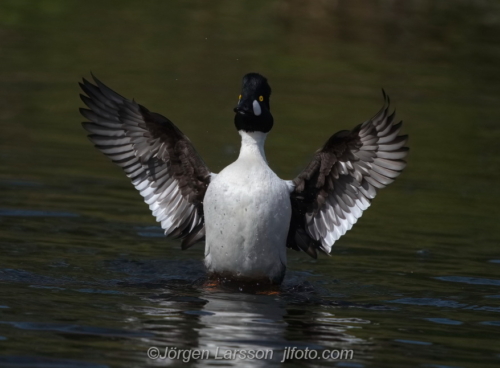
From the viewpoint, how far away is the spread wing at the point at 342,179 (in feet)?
28.1

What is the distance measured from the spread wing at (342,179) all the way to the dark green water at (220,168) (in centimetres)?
43

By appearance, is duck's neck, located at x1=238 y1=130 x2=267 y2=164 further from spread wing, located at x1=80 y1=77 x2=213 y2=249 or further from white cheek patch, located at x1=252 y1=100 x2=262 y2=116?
spread wing, located at x1=80 y1=77 x2=213 y2=249

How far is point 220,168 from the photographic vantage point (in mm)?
12508

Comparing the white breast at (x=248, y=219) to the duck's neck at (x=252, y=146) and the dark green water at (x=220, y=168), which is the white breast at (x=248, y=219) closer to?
the duck's neck at (x=252, y=146)

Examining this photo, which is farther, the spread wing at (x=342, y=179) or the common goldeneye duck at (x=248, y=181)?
the spread wing at (x=342, y=179)

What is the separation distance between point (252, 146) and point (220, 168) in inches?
155

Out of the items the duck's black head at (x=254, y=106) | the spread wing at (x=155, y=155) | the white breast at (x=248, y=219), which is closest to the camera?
the white breast at (x=248, y=219)

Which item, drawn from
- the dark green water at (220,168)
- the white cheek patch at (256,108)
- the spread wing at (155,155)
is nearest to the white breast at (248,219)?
the white cheek patch at (256,108)

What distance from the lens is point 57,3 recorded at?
991 inches

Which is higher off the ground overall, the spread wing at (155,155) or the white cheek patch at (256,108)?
the white cheek patch at (256,108)

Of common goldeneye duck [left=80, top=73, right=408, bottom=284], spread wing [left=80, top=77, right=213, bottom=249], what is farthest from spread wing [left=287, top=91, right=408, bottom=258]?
spread wing [left=80, top=77, right=213, bottom=249]

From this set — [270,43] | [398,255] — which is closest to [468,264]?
[398,255]

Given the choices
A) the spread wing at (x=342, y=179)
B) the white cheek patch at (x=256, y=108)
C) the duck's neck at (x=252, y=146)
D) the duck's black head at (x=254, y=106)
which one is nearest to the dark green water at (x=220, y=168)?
the spread wing at (x=342, y=179)

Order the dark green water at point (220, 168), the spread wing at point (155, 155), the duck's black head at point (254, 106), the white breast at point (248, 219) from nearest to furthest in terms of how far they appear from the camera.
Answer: the dark green water at point (220, 168), the white breast at point (248, 219), the duck's black head at point (254, 106), the spread wing at point (155, 155)
